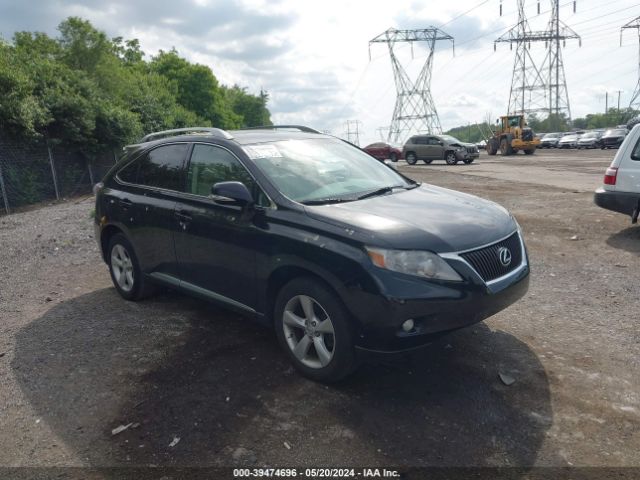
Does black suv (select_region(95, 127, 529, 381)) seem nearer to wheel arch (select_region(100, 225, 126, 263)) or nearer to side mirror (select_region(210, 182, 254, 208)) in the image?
side mirror (select_region(210, 182, 254, 208))

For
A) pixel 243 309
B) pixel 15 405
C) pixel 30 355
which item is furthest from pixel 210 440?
pixel 30 355

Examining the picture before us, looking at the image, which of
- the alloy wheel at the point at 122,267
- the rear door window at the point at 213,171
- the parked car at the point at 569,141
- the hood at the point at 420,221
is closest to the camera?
the hood at the point at 420,221

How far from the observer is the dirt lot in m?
2.99

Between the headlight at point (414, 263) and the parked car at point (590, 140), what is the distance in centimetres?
4511

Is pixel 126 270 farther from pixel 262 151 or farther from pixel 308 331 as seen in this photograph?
pixel 308 331

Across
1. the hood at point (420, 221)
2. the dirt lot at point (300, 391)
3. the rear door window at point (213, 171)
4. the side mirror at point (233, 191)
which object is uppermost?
the rear door window at point (213, 171)

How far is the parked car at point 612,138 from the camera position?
4000 cm

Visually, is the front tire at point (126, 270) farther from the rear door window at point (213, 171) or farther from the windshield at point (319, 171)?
the windshield at point (319, 171)

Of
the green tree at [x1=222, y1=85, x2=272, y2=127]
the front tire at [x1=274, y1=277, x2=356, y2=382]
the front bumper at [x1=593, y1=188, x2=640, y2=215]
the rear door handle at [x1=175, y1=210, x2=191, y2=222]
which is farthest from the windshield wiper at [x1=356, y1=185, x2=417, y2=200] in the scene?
the green tree at [x1=222, y1=85, x2=272, y2=127]

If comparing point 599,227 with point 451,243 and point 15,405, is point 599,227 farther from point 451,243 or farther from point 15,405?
point 15,405

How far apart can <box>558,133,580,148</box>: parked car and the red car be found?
18.9m

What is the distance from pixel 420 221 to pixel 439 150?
28.3m

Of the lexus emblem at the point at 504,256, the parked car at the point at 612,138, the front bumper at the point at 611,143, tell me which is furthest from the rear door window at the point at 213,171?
the front bumper at the point at 611,143

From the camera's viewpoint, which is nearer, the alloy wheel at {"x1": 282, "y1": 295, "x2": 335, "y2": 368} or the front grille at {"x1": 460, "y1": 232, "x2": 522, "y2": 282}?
the front grille at {"x1": 460, "y1": 232, "x2": 522, "y2": 282}
